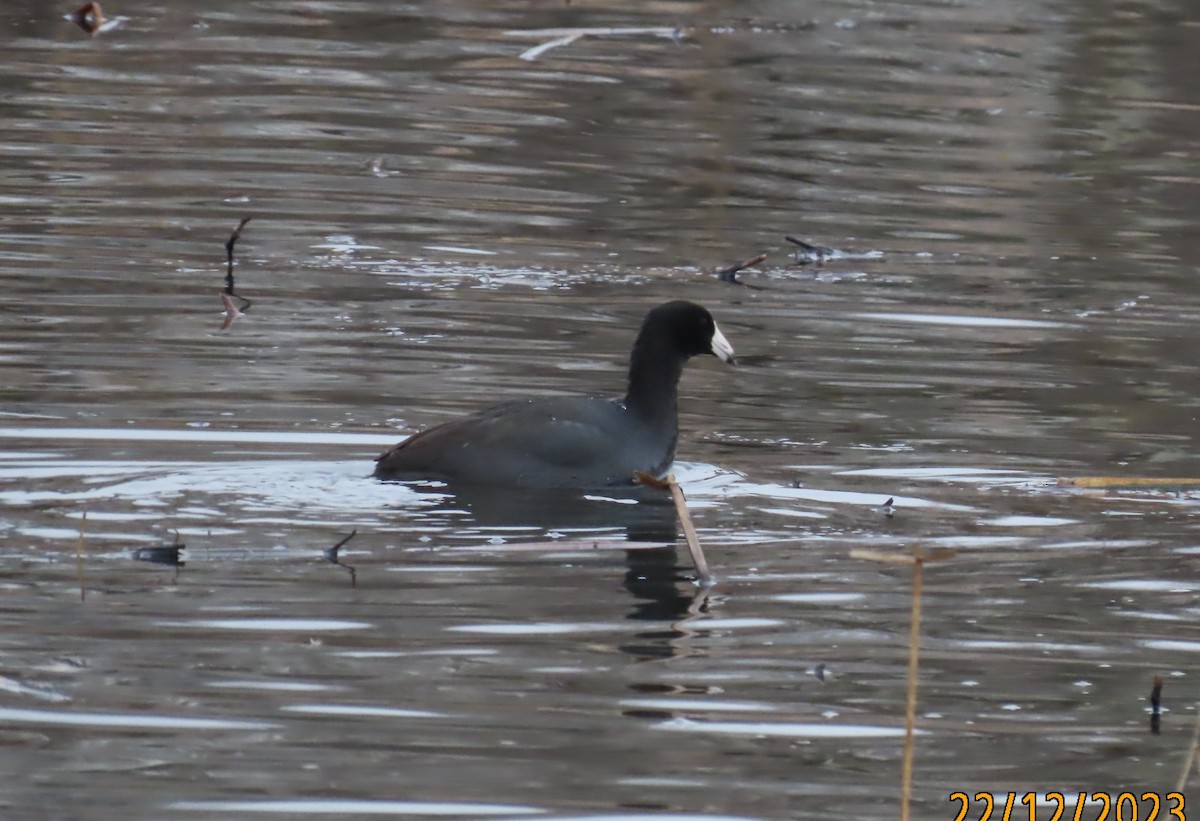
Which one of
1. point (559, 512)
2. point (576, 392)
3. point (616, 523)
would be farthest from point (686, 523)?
point (576, 392)

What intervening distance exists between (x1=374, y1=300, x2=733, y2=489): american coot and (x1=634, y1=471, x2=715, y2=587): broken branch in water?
1207 millimetres

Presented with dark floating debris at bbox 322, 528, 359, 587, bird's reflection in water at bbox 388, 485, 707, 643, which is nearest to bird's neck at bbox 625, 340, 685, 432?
bird's reflection in water at bbox 388, 485, 707, 643

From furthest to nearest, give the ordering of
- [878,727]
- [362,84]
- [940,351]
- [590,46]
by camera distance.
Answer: [590,46] → [362,84] → [940,351] → [878,727]

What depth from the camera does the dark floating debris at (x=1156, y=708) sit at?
18.5 ft

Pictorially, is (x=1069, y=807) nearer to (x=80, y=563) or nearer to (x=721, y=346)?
(x=80, y=563)

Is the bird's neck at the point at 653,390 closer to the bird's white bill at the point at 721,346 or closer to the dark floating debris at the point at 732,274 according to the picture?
the bird's white bill at the point at 721,346

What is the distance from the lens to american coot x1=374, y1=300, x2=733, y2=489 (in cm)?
779

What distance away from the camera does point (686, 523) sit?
6.48 m

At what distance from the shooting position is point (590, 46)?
60.8 feet

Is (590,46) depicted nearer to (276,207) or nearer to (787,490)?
(276,207)

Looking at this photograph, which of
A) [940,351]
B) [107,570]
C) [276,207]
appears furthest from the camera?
[276,207]

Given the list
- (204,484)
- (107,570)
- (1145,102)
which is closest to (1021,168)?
(1145,102)

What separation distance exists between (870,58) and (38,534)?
12.7 m

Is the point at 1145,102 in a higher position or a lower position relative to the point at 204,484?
lower
